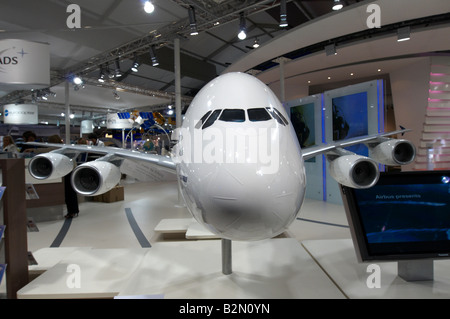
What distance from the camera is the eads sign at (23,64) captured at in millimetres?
7648

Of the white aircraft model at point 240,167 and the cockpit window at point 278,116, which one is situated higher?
the cockpit window at point 278,116

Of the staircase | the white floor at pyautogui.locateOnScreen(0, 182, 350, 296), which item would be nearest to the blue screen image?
the white floor at pyautogui.locateOnScreen(0, 182, 350, 296)

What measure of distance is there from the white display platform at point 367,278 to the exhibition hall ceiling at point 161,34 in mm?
6441

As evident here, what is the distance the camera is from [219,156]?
6.61 feet

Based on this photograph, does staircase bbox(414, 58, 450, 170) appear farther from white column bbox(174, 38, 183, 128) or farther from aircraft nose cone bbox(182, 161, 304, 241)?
aircraft nose cone bbox(182, 161, 304, 241)

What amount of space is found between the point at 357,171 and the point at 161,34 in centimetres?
919

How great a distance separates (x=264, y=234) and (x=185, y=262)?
75.4 inches

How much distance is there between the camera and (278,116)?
8.00 ft

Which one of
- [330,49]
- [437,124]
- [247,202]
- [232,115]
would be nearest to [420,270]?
[247,202]

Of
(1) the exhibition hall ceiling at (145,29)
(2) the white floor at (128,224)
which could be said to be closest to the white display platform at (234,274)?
(2) the white floor at (128,224)

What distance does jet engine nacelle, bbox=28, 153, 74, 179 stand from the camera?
3.28 metres

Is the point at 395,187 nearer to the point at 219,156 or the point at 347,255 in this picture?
the point at 347,255

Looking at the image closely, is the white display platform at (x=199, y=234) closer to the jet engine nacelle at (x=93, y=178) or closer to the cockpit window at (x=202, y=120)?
the jet engine nacelle at (x=93, y=178)
